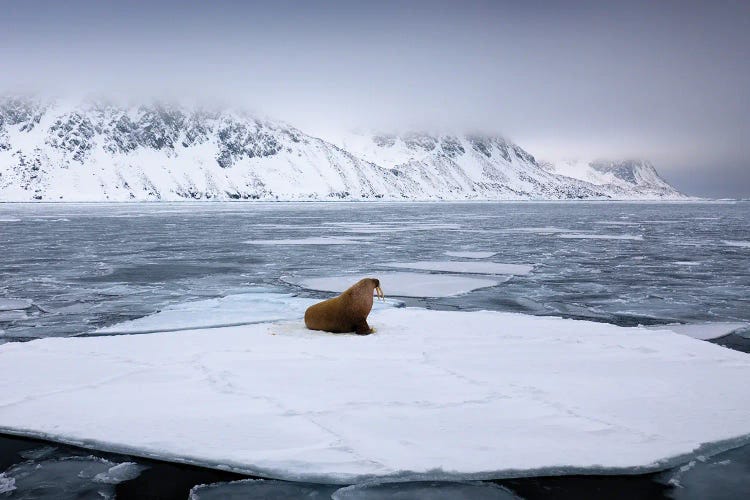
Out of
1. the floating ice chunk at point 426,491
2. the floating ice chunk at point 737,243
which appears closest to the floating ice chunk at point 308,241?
the floating ice chunk at point 737,243

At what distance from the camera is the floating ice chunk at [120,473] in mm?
4125

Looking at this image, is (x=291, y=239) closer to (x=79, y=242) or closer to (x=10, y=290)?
(x=79, y=242)

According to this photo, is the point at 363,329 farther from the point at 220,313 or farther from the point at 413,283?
the point at 413,283

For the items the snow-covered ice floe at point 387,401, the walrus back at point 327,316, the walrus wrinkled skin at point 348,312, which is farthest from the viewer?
the walrus back at point 327,316

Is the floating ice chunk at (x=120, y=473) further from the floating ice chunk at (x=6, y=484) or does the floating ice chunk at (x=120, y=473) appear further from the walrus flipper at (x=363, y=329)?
the walrus flipper at (x=363, y=329)

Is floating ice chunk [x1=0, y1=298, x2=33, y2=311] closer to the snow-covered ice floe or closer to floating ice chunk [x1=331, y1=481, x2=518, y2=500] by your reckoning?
the snow-covered ice floe

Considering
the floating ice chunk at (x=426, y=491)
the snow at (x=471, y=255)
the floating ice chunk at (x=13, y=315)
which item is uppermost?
the snow at (x=471, y=255)

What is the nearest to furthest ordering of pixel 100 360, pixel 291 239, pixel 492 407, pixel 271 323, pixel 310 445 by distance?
pixel 310 445 → pixel 492 407 → pixel 100 360 → pixel 271 323 → pixel 291 239

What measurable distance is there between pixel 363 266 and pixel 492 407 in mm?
11959

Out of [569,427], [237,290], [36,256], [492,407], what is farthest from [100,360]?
[36,256]

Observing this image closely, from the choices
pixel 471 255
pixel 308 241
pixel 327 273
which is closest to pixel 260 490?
pixel 327 273

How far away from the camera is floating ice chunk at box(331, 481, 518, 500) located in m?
3.88

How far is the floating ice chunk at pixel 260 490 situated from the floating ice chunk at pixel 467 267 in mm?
12178

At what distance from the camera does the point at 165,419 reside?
194 inches
